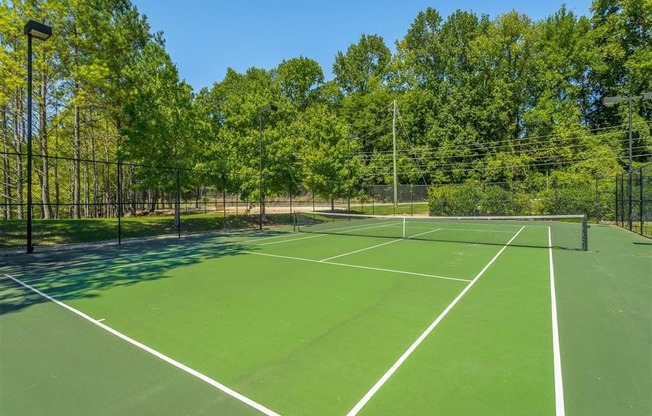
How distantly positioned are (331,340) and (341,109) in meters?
54.5

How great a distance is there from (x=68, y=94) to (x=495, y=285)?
26388mm

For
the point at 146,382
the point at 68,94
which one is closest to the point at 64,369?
the point at 146,382

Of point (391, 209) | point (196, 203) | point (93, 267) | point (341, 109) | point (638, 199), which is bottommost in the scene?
point (93, 267)

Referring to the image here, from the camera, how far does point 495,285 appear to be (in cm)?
732

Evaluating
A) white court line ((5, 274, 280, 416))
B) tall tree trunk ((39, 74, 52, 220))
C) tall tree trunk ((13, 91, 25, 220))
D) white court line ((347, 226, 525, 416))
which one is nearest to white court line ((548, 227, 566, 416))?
white court line ((347, 226, 525, 416))

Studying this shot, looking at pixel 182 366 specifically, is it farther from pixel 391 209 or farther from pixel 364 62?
pixel 364 62

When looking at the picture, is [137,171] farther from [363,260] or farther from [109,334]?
[109,334]

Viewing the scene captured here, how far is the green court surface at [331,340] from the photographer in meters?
3.26

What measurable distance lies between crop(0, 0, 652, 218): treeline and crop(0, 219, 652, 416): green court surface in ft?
33.6

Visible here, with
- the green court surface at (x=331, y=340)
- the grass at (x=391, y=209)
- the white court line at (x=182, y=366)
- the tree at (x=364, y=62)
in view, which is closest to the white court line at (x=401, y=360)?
the green court surface at (x=331, y=340)

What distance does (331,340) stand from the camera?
459 centimetres

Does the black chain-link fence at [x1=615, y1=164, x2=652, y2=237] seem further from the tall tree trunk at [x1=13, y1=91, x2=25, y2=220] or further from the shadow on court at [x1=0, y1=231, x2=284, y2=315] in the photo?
the tall tree trunk at [x1=13, y1=91, x2=25, y2=220]

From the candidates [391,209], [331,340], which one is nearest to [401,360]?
[331,340]

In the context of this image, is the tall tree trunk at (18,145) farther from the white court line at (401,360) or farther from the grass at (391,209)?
the white court line at (401,360)
